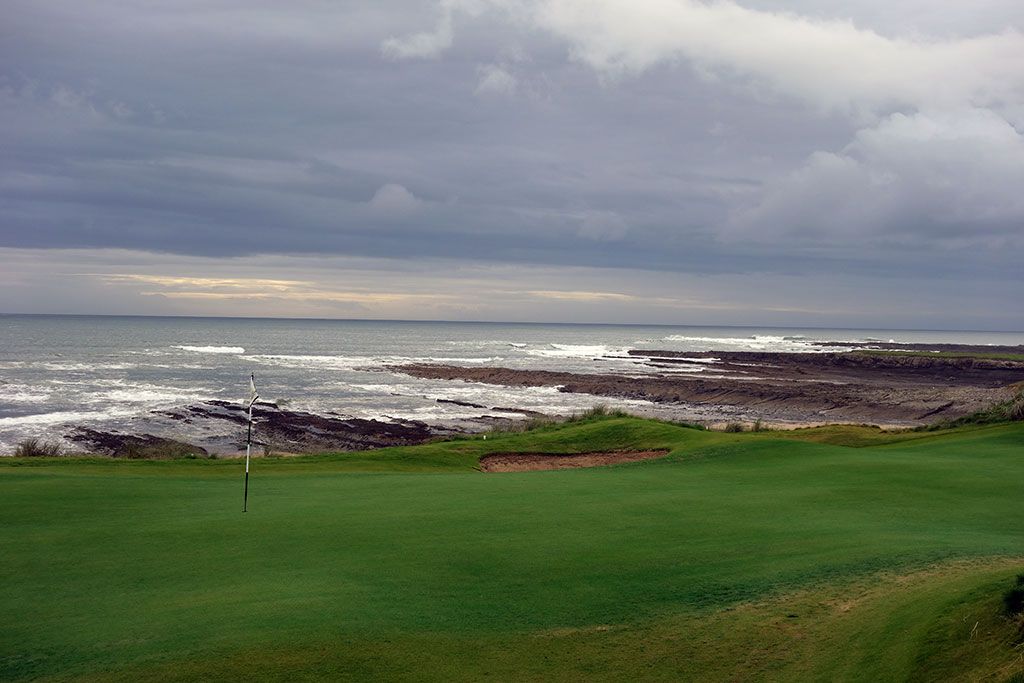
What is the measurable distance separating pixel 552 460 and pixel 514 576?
17433 mm

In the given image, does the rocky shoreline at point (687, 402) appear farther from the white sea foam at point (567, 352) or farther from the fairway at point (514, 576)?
the white sea foam at point (567, 352)

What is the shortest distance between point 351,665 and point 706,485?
11595 millimetres

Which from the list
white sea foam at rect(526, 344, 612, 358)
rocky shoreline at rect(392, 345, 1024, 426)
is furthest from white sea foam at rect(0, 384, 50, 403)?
white sea foam at rect(526, 344, 612, 358)

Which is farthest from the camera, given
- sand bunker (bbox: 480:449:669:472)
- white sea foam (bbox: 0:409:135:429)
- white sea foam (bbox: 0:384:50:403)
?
white sea foam (bbox: 0:384:50:403)

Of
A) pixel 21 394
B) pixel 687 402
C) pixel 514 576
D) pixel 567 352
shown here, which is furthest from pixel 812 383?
pixel 514 576

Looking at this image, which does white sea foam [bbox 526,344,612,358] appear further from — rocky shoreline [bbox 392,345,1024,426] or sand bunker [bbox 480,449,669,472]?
sand bunker [bbox 480,449,669,472]

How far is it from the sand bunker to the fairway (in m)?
8.03

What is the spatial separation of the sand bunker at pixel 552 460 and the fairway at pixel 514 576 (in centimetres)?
803

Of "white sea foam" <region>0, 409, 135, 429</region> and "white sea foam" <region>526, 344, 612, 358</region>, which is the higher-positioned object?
"white sea foam" <region>526, 344, 612, 358</region>

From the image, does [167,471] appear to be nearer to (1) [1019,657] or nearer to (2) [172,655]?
(2) [172,655]

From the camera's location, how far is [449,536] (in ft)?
44.3

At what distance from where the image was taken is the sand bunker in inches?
1084

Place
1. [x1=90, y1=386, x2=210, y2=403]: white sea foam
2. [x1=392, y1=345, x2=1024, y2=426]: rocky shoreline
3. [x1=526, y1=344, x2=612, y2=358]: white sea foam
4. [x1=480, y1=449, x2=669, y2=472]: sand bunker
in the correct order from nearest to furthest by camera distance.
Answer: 1. [x1=480, y1=449, x2=669, y2=472]: sand bunker
2. [x1=90, y1=386, x2=210, y2=403]: white sea foam
3. [x1=392, y1=345, x2=1024, y2=426]: rocky shoreline
4. [x1=526, y1=344, x2=612, y2=358]: white sea foam

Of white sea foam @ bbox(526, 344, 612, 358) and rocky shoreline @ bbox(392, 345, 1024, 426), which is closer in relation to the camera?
rocky shoreline @ bbox(392, 345, 1024, 426)
